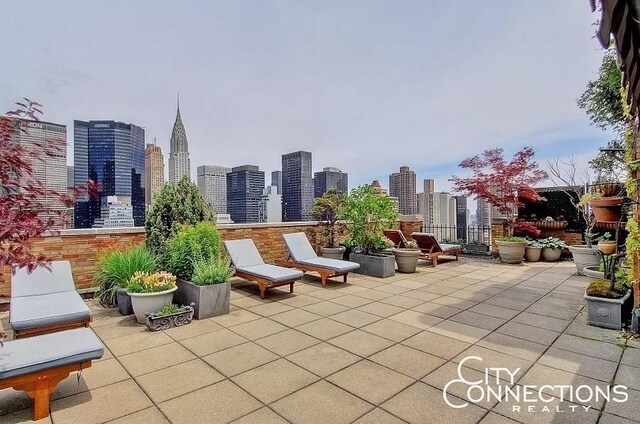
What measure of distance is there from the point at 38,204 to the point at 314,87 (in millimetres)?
8277

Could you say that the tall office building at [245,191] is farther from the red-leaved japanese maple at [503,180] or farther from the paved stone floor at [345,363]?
the red-leaved japanese maple at [503,180]

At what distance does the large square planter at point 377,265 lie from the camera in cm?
740

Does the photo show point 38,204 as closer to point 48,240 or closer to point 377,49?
point 48,240

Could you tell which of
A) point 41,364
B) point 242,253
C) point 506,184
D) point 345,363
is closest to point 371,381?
point 345,363

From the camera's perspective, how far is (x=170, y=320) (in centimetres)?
431

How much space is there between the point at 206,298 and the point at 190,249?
0.94 m

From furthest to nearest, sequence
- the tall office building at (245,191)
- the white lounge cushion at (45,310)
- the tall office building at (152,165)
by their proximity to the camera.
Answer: the tall office building at (245,191), the tall office building at (152,165), the white lounge cushion at (45,310)

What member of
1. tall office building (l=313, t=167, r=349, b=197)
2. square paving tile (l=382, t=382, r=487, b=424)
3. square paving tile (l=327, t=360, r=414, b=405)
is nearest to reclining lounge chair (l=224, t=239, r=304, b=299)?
square paving tile (l=327, t=360, r=414, b=405)

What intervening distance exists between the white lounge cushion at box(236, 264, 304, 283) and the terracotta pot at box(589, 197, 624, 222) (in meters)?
4.87

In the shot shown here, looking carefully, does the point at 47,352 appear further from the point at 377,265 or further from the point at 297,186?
the point at 297,186

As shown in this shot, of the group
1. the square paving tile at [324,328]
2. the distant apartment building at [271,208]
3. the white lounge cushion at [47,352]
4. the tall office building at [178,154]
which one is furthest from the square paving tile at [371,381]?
the distant apartment building at [271,208]

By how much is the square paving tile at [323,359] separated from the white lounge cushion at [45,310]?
2610 millimetres

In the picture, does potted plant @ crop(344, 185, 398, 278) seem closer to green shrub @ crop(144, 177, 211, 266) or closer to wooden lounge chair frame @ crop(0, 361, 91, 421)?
green shrub @ crop(144, 177, 211, 266)

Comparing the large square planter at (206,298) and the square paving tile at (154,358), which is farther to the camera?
the large square planter at (206,298)
